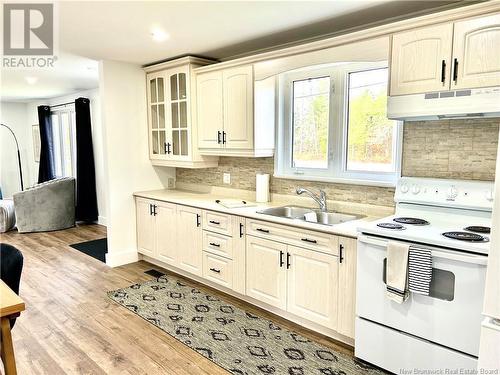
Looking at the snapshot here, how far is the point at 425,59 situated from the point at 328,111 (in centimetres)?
105

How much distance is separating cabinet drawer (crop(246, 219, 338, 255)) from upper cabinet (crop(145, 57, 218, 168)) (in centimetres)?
131

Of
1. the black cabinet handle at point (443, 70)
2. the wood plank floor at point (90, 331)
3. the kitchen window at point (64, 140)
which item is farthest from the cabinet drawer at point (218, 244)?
the kitchen window at point (64, 140)

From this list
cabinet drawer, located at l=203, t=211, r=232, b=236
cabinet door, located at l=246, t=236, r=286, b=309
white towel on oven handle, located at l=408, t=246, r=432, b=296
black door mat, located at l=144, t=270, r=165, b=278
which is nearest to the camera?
white towel on oven handle, located at l=408, t=246, r=432, b=296

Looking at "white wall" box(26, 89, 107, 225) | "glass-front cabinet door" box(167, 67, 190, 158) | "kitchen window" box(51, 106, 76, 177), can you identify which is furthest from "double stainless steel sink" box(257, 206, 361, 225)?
"kitchen window" box(51, 106, 76, 177)

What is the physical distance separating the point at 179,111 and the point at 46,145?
463 centimetres

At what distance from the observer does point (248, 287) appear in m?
3.08

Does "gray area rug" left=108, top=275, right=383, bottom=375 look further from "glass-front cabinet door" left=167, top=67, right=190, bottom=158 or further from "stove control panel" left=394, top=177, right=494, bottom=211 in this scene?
"glass-front cabinet door" left=167, top=67, right=190, bottom=158

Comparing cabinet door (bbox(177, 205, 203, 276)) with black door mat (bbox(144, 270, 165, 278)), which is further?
black door mat (bbox(144, 270, 165, 278))

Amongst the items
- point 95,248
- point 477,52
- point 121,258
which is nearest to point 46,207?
point 95,248

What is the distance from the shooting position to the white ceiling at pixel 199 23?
2396 mm

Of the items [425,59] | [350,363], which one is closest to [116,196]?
[350,363]

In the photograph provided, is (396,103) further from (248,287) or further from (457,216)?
(248,287)

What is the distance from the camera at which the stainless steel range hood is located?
6.44 feet

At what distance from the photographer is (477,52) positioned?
2.01 metres
